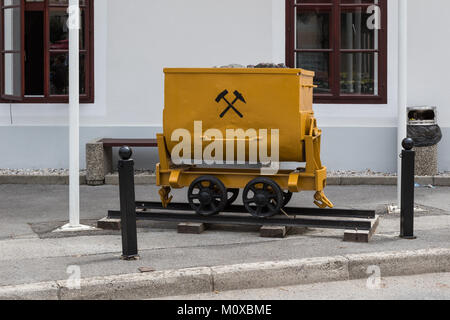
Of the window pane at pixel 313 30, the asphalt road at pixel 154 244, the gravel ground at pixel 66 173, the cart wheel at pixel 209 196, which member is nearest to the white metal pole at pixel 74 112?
the asphalt road at pixel 154 244

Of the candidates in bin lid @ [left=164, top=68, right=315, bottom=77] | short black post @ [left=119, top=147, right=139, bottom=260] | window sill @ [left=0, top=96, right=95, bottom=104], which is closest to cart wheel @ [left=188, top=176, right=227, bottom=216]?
bin lid @ [left=164, top=68, right=315, bottom=77]

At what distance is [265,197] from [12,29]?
20.8 feet

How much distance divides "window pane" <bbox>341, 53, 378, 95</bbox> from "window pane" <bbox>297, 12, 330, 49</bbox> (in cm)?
40

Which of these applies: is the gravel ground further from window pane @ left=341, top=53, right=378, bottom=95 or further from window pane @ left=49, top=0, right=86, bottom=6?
window pane @ left=49, top=0, right=86, bottom=6

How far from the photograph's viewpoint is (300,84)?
8.02 metres

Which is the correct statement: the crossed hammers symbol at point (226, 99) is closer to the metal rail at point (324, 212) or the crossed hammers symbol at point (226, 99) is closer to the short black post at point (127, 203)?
the metal rail at point (324, 212)

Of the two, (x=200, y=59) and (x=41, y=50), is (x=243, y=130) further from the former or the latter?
(x=41, y=50)

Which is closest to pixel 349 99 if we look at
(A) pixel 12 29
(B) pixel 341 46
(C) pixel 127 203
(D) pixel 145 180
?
(B) pixel 341 46

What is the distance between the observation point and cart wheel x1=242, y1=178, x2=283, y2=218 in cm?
809

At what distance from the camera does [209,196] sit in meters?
8.27

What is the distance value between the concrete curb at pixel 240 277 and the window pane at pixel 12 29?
7.51 metres

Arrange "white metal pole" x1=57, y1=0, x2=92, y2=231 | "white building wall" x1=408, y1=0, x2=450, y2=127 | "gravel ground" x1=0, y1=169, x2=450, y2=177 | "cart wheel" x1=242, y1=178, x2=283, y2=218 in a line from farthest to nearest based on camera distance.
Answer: "white building wall" x1=408, y1=0, x2=450, y2=127
"gravel ground" x1=0, y1=169, x2=450, y2=177
"white metal pole" x1=57, y1=0, x2=92, y2=231
"cart wheel" x1=242, y1=178, x2=283, y2=218
